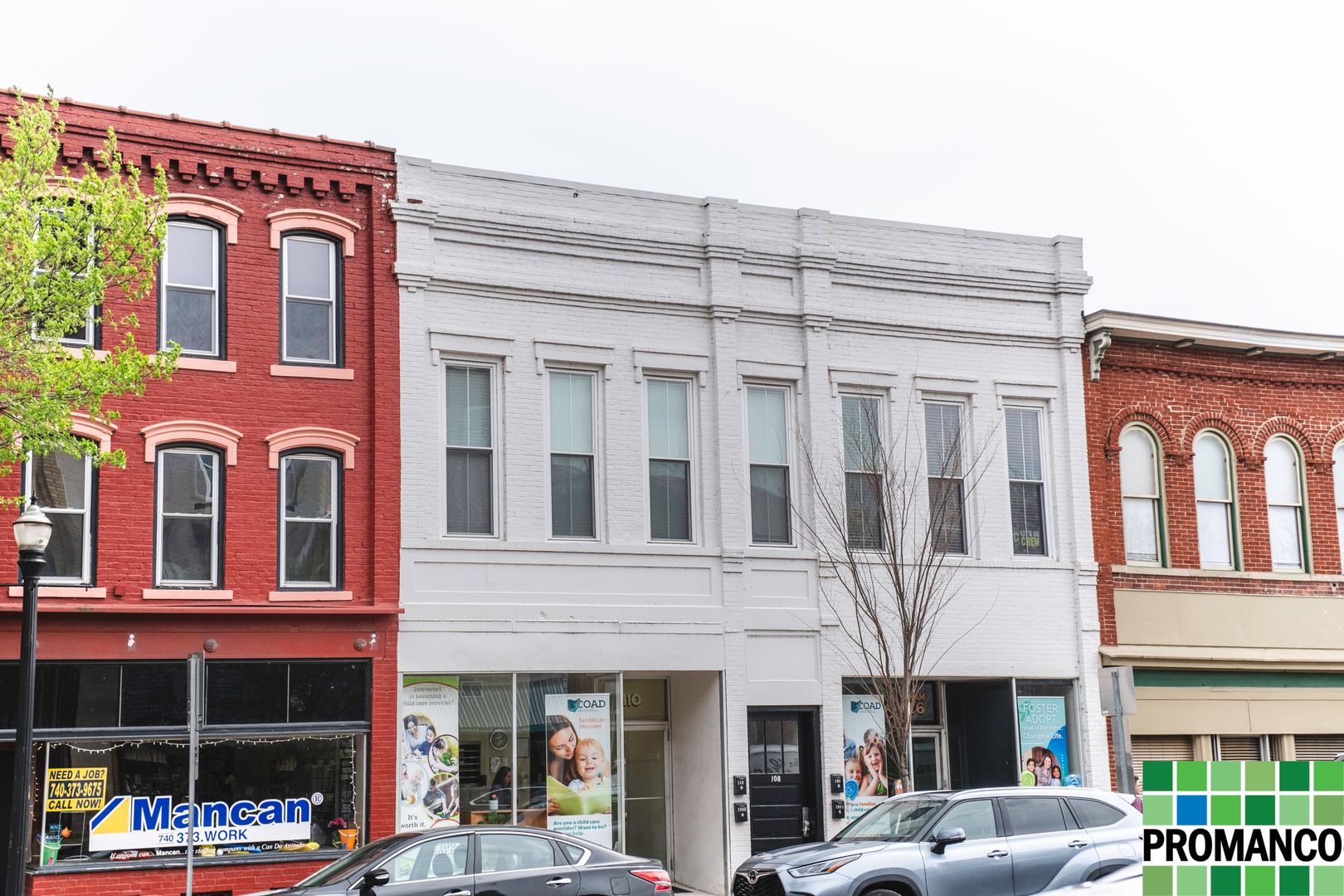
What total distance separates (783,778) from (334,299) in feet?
29.1

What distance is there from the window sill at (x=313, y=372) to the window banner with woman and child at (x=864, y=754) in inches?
328

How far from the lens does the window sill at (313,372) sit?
18484 millimetres

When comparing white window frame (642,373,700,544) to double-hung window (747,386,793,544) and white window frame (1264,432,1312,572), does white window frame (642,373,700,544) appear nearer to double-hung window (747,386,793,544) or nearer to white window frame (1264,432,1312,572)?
double-hung window (747,386,793,544)

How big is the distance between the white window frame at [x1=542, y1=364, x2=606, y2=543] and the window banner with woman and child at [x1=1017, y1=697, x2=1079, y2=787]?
691cm

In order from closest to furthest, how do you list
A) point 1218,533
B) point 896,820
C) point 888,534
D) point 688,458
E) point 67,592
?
point 896,820
point 67,592
point 688,458
point 888,534
point 1218,533

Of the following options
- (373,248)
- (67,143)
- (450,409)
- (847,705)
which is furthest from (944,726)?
(67,143)

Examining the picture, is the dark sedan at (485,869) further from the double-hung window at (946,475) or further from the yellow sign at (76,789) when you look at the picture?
the double-hung window at (946,475)

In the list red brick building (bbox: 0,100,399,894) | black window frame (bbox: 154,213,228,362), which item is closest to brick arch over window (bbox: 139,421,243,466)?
red brick building (bbox: 0,100,399,894)

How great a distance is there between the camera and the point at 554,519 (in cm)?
1988

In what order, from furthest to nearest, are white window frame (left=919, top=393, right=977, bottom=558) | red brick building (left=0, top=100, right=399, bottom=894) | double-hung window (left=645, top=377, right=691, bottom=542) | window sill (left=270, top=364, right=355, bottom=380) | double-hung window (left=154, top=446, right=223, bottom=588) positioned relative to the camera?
white window frame (left=919, top=393, right=977, bottom=558), double-hung window (left=645, top=377, right=691, bottom=542), window sill (left=270, top=364, right=355, bottom=380), double-hung window (left=154, top=446, right=223, bottom=588), red brick building (left=0, top=100, right=399, bottom=894)

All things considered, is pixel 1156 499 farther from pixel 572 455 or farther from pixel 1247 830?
pixel 1247 830

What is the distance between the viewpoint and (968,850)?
1403 cm

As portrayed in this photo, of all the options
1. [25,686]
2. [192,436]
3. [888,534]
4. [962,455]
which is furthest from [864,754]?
[25,686]

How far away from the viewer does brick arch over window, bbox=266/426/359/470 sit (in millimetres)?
18297
